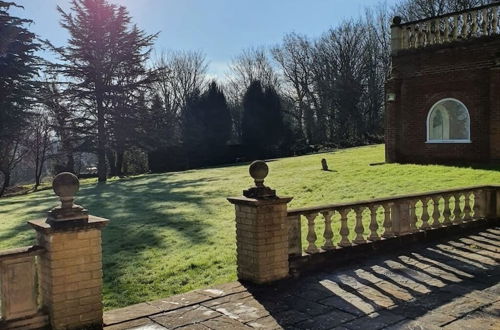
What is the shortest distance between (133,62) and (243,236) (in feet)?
85.9

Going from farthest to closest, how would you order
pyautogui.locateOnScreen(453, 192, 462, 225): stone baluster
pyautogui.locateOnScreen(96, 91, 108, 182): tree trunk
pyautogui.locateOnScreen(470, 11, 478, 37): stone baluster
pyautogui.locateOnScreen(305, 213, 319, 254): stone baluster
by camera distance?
pyautogui.locateOnScreen(96, 91, 108, 182): tree trunk
pyautogui.locateOnScreen(470, 11, 478, 37): stone baluster
pyautogui.locateOnScreen(453, 192, 462, 225): stone baluster
pyautogui.locateOnScreen(305, 213, 319, 254): stone baluster

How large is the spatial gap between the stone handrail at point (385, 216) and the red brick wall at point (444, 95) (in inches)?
237

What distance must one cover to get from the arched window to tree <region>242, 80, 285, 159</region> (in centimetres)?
2091

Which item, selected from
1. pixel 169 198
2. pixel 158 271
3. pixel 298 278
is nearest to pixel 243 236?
pixel 298 278

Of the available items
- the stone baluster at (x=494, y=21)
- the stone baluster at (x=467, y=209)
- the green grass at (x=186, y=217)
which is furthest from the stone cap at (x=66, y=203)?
the stone baluster at (x=494, y=21)

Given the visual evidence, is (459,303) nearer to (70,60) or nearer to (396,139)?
(396,139)

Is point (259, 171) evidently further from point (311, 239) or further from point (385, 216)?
point (385, 216)

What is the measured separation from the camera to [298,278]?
563cm

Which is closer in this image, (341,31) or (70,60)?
(70,60)

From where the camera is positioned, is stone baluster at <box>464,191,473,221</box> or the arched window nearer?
stone baluster at <box>464,191,473,221</box>

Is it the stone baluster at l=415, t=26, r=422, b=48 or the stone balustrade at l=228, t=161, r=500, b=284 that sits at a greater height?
the stone baluster at l=415, t=26, r=422, b=48

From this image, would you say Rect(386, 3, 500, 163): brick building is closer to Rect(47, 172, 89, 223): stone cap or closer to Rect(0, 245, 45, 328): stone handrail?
Rect(47, 172, 89, 223): stone cap

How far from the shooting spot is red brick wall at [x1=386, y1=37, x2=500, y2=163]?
14.0 meters

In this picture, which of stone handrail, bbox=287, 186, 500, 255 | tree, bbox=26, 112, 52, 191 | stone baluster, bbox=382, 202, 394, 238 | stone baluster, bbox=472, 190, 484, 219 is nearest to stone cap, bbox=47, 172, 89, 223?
stone handrail, bbox=287, 186, 500, 255
